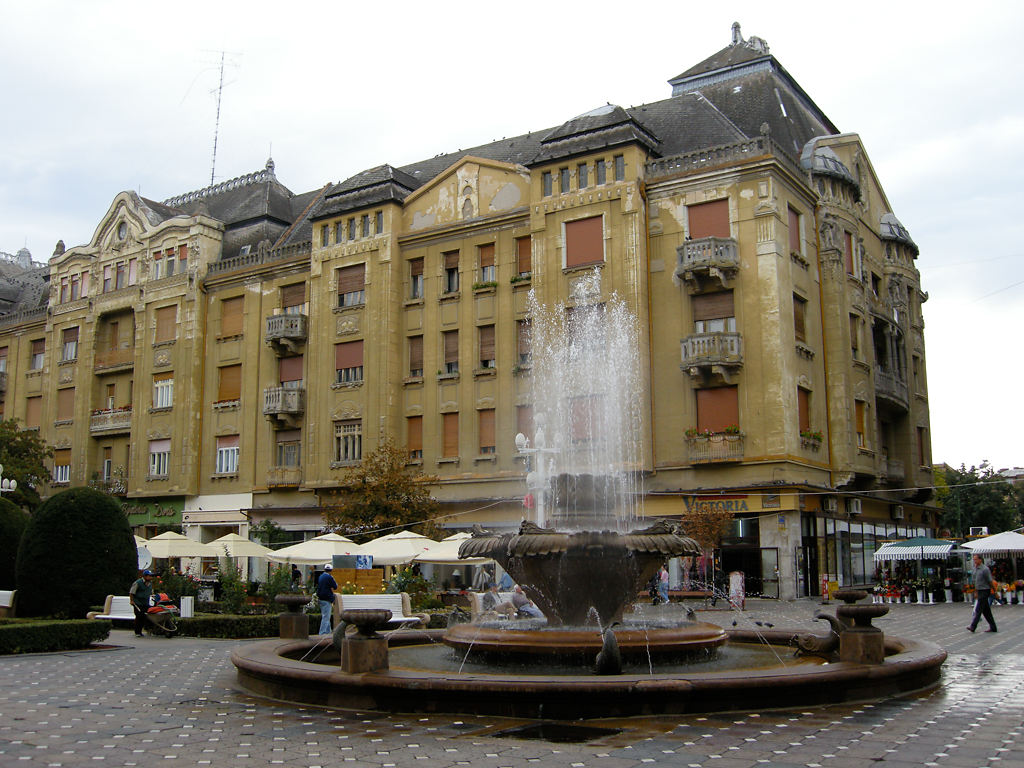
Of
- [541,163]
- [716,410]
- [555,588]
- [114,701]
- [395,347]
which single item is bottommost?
[114,701]

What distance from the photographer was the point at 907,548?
3269 centimetres

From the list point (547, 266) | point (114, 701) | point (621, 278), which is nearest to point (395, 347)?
point (547, 266)

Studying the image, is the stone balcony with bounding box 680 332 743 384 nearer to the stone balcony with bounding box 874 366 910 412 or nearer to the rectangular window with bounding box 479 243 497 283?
the rectangular window with bounding box 479 243 497 283

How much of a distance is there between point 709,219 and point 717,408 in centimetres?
646

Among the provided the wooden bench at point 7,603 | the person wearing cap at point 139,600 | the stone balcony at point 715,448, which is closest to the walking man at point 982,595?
the stone balcony at point 715,448

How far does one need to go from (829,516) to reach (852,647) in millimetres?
23249

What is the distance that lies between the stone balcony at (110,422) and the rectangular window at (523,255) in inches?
857

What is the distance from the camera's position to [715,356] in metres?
30.8

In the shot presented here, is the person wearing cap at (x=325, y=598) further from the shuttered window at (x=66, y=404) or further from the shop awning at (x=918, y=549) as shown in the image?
the shuttered window at (x=66, y=404)

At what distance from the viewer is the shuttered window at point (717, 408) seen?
31.3m

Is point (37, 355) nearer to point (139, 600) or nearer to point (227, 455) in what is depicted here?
point (227, 455)

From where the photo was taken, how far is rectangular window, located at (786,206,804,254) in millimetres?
32938

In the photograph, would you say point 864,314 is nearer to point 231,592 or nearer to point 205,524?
point 231,592

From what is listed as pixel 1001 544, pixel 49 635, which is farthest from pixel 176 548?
pixel 1001 544
